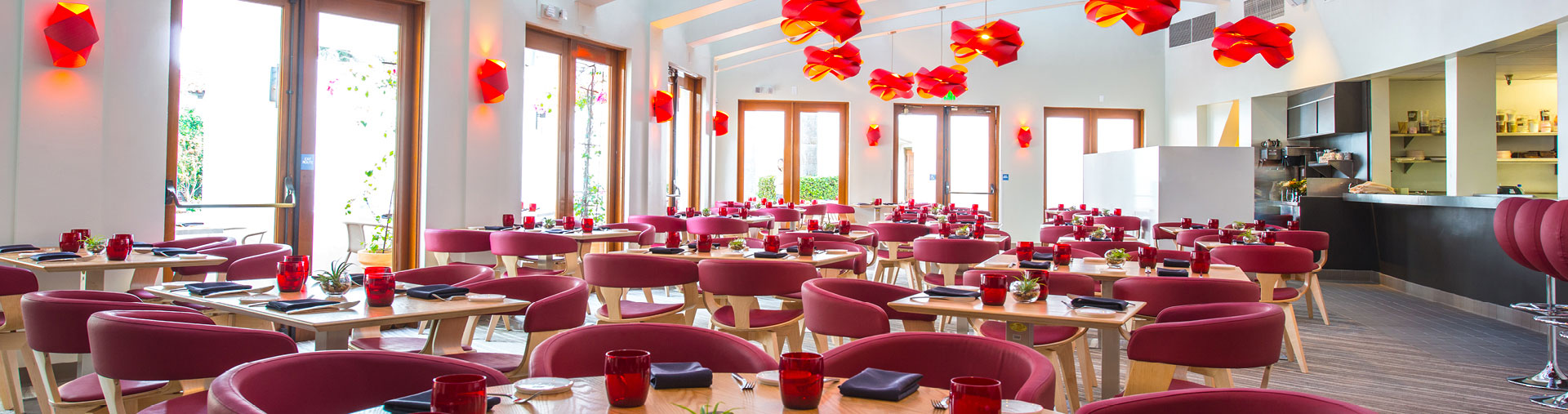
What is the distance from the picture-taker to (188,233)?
5.98 m

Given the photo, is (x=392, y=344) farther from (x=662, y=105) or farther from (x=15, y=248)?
(x=662, y=105)

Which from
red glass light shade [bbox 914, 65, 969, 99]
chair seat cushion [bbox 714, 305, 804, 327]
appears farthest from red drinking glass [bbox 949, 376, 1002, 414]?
red glass light shade [bbox 914, 65, 969, 99]

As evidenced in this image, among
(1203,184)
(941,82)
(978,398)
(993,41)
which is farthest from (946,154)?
(978,398)

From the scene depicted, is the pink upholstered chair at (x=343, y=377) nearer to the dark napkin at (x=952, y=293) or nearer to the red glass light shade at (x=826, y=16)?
the dark napkin at (x=952, y=293)

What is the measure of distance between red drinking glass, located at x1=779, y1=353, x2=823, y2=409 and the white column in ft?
34.1

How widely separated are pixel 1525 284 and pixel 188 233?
9.70 m

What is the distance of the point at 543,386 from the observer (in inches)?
70.4

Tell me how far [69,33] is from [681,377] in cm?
493

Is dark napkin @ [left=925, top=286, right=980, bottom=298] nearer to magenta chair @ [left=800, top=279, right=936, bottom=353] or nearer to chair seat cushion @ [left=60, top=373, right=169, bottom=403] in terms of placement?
magenta chair @ [left=800, top=279, right=936, bottom=353]

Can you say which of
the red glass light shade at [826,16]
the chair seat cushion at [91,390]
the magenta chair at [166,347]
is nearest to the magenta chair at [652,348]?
the magenta chair at [166,347]

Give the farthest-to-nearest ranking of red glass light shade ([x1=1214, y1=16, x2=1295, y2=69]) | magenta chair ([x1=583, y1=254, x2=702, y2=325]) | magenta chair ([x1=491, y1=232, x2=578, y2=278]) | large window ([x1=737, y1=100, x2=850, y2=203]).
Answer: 1. large window ([x1=737, y1=100, x2=850, y2=203])
2. red glass light shade ([x1=1214, y1=16, x2=1295, y2=69])
3. magenta chair ([x1=491, y1=232, x2=578, y2=278])
4. magenta chair ([x1=583, y1=254, x2=702, y2=325])

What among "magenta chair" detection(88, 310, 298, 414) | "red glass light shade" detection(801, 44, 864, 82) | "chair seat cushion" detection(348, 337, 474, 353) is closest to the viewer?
"magenta chair" detection(88, 310, 298, 414)

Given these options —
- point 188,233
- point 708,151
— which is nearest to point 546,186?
point 188,233

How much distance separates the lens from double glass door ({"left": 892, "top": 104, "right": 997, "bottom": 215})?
15.4 metres
